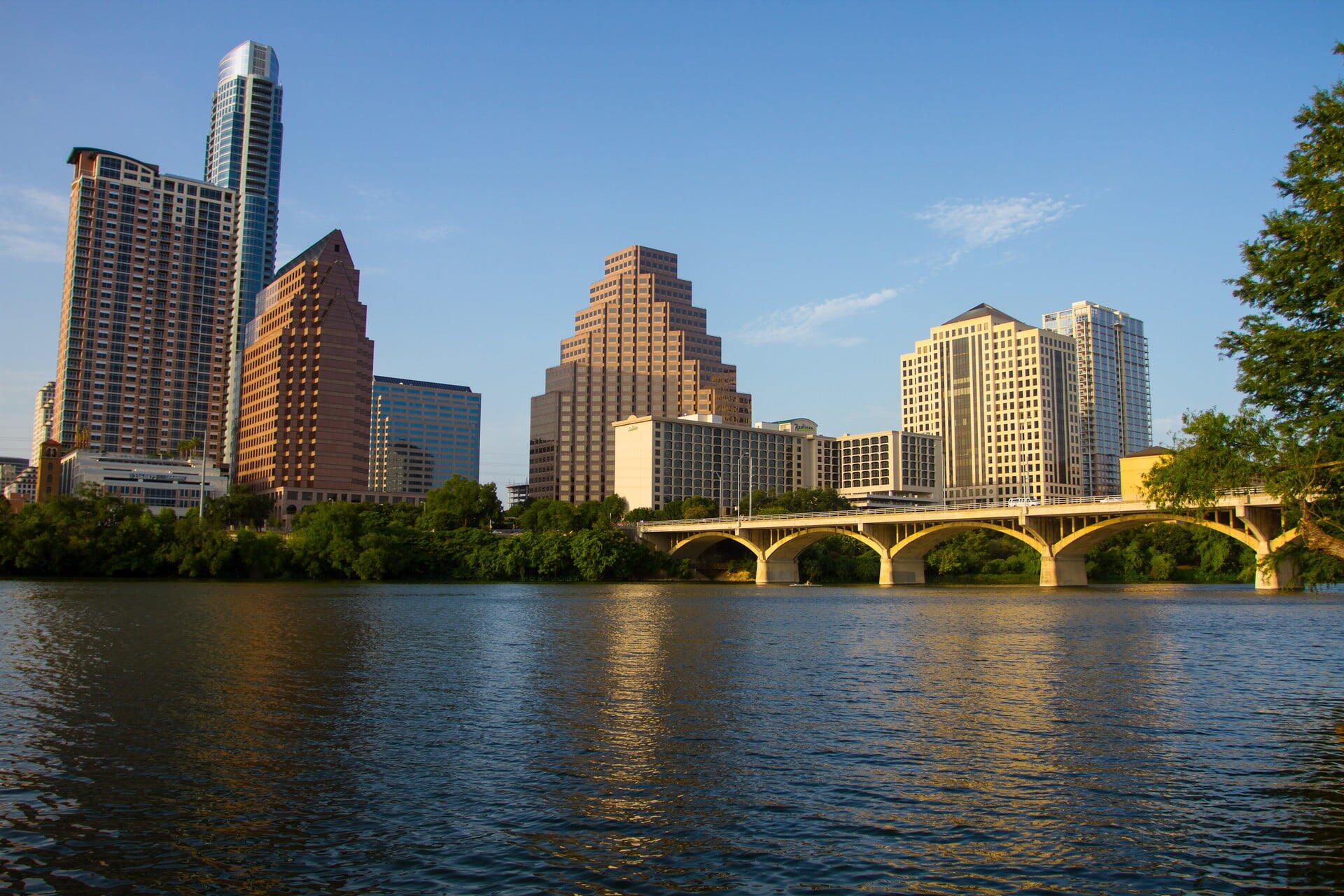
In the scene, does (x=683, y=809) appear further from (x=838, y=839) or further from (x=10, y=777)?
(x=10, y=777)

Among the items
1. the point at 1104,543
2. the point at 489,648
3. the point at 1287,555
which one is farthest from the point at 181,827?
the point at 1104,543

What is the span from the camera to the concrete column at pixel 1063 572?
4469 inches

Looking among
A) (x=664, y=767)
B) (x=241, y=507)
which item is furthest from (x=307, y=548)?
(x=664, y=767)

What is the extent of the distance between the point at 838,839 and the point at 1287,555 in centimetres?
2249

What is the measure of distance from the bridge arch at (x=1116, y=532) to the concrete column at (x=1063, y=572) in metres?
0.83

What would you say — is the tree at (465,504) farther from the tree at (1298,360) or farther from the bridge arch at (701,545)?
the tree at (1298,360)

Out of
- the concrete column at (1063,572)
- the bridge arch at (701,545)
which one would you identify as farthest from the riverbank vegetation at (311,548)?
the concrete column at (1063,572)

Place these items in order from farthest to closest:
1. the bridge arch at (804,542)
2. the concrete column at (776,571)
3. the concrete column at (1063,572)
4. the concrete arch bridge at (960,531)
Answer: the concrete column at (776,571) < the bridge arch at (804,542) < the concrete column at (1063,572) < the concrete arch bridge at (960,531)

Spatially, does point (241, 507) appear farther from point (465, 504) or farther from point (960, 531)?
point (960, 531)

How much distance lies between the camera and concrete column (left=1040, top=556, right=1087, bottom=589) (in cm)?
11350

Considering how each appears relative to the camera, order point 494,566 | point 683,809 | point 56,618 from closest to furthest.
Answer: point 683,809 < point 56,618 < point 494,566

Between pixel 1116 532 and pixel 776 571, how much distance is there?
165 feet

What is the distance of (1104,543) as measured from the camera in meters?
143

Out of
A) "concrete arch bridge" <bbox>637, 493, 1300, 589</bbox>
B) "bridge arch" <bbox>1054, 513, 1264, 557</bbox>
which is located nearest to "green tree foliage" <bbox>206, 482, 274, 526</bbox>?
"concrete arch bridge" <bbox>637, 493, 1300, 589</bbox>
